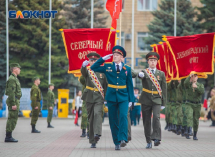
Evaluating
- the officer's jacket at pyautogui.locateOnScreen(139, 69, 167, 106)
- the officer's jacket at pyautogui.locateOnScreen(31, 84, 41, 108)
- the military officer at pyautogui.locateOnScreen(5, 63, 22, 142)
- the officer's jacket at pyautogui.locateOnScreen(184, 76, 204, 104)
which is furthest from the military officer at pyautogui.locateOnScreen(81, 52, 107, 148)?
the officer's jacket at pyautogui.locateOnScreen(31, 84, 41, 108)

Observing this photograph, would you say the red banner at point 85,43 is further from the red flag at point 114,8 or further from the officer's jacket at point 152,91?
the officer's jacket at point 152,91

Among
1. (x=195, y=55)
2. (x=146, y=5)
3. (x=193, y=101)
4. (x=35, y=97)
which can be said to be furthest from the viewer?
(x=146, y=5)

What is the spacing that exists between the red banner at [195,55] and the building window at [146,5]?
86.1 feet

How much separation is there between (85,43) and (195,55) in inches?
146

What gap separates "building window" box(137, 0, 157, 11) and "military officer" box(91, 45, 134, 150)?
31.1 meters

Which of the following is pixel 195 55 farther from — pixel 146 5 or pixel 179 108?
pixel 146 5

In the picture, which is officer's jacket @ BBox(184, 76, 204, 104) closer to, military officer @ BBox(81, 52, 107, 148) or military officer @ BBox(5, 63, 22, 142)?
military officer @ BBox(81, 52, 107, 148)

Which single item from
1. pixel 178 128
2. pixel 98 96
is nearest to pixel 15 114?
pixel 98 96

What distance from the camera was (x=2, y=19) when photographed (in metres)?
36.6

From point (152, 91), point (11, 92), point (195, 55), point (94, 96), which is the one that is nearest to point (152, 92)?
point (152, 91)

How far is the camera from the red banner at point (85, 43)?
16359 mm

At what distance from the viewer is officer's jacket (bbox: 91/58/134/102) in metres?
10.8

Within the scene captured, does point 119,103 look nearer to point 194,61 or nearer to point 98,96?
point 98,96

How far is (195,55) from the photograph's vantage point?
597 inches
